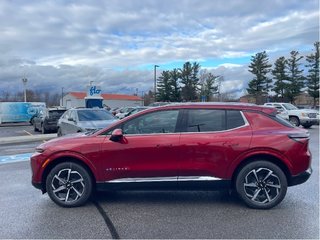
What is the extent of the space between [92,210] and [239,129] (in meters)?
2.58

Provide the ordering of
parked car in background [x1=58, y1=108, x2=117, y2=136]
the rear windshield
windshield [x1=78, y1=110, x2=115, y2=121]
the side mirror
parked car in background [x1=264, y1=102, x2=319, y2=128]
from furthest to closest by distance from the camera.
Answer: parked car in background [x1=264, y1=102, x2=319, y2=128], the rear windshield, windshield [x1=78, y1=110, x2=115, y2=121], parked car in background [x1=58, y1=108, x2=117, y2=136], the side mirror

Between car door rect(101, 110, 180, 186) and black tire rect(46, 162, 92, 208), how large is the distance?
13.8 inches

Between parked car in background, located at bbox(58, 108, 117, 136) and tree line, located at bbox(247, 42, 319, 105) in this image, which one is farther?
tree line, located at bbox(247, 42, 319, 105)

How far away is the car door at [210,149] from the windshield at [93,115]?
760 cm

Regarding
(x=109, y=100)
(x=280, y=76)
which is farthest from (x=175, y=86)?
(x=109, y=100)

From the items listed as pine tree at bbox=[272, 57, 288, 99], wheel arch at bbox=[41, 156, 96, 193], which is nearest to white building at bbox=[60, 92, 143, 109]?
pine tree at bbox=[272, 57, 288, 99]

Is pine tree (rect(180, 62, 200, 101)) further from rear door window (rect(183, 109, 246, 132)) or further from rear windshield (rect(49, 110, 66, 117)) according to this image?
rear door window (rect(183, 109, 246, 132))

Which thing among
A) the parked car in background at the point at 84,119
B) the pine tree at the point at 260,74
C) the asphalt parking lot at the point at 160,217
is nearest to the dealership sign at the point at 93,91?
the parked car in background at the point at 84,119

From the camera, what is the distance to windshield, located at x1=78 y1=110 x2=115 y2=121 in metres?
12.2

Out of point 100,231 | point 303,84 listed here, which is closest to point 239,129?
point 100,231

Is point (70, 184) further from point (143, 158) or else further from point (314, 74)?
point (314, 74)

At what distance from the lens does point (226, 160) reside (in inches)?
196

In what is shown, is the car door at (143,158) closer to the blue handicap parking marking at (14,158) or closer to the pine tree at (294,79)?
the blue handicap parking marking at (14,158)

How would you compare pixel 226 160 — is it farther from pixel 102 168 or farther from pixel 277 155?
pixel 102 168
